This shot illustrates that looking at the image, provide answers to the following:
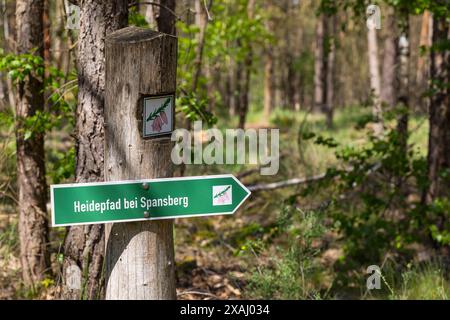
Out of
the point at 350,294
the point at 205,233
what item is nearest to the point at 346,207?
the point at 205,233

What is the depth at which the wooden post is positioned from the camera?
101 inches

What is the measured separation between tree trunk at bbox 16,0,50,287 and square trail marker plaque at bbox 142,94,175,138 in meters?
3.12

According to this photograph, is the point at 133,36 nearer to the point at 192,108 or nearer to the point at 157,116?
the point at 157,116

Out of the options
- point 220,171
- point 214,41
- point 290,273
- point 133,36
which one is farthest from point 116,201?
point 214,41

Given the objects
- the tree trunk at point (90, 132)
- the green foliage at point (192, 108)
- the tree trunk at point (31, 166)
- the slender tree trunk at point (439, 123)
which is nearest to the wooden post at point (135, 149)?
the tree trunk at point (90, 132)

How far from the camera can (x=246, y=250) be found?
5.18 m

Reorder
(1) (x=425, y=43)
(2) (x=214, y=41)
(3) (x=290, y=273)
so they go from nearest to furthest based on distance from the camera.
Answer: (3) (x=290, y=273), (2) (x=214, y=41), (1) (x=425, y=43)

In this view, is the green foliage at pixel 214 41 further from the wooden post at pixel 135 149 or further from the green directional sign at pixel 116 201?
the green directional sign at pixel 116 201

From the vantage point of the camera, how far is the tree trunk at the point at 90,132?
12.4ft

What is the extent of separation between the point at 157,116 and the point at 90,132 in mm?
1445

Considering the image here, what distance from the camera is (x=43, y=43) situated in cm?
565

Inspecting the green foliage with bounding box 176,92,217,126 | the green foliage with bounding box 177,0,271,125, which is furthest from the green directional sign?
the green foliage with bounding box 177,0,271,125

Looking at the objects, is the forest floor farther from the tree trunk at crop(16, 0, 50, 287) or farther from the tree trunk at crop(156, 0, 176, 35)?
the tree trunk at crop(156, 0, 176, 35)
